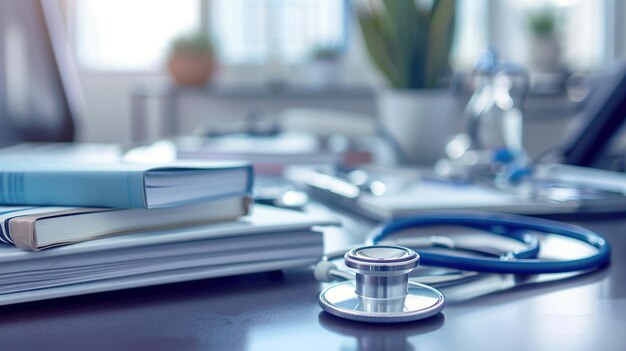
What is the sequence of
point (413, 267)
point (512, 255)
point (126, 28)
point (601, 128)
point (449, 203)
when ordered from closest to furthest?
1. point (413, 267)
2. point (512, 255)
3. point (449, 203)
4. point (601, 128)
5. point (126, 28)

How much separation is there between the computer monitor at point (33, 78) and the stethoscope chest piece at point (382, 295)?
120cm

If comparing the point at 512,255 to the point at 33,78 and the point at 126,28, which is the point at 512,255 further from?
the point at 126,28

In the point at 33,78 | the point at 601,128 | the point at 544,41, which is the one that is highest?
the point at 544,41

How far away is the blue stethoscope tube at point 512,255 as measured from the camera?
0.47 meters

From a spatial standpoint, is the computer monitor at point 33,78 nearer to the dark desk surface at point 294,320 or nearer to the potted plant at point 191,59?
the dark desk surface at point 294,320

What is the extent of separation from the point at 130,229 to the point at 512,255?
27cm

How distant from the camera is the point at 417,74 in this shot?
1.34 m

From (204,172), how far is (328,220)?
0.31 ft

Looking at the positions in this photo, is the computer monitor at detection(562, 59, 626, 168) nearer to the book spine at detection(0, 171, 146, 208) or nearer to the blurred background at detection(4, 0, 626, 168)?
the blurred background at detection(4, 0, 626, 168)

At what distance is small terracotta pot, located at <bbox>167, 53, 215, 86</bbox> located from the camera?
3299 millimetres

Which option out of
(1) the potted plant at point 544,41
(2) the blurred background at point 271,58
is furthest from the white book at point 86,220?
(1) the potted plant at point 544,41

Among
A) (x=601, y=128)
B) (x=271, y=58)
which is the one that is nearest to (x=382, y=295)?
(x=601, y=128)

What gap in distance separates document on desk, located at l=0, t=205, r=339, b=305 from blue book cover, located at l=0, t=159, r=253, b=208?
2 cm

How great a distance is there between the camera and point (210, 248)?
0.48 m
